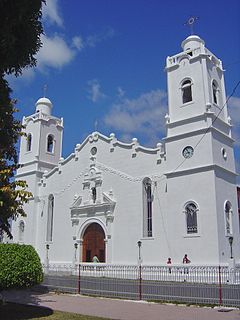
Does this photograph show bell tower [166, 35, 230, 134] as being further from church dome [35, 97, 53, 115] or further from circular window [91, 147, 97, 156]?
church dome [35, 97, 53, 115]

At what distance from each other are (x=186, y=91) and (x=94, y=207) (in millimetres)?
11837

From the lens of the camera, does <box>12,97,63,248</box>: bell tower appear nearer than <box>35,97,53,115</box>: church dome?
Yes

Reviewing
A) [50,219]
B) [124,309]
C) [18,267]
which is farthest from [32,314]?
[50,219]

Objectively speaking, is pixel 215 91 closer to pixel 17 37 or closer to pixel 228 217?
pixel 228 217

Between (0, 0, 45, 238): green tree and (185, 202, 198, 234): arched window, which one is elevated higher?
(0, 0, 45, 238): green tree

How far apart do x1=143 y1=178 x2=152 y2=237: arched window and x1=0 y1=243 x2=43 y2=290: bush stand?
1476 centimetres

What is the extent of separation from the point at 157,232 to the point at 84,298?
11099mm

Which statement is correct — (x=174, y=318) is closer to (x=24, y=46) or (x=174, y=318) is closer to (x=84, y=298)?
(x=84, y=298)

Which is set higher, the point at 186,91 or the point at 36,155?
the point at 186,91

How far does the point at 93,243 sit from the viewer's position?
1246 inches

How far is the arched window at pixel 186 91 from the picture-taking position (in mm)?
27891

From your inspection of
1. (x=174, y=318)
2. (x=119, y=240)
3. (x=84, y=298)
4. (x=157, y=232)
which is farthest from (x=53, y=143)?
(x=174, y=318)

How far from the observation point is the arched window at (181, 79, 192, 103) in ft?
91.5

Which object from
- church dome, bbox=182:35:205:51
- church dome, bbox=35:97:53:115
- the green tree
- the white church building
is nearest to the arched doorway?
the white church building
